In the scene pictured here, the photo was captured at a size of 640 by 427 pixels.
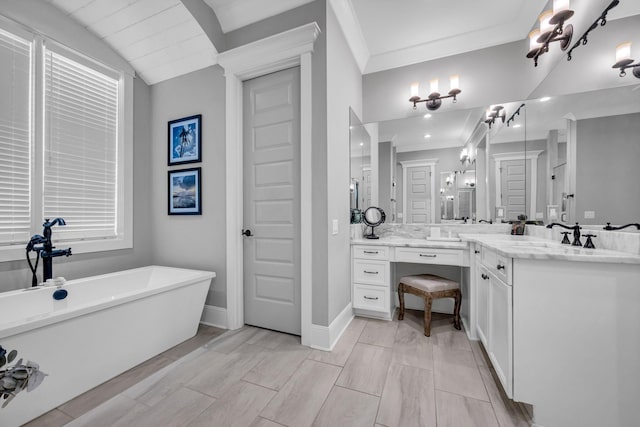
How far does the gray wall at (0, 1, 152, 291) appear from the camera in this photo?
1.97 metres

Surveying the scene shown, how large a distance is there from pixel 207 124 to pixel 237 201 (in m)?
0.88

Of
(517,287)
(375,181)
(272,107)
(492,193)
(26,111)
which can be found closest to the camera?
(517,287)

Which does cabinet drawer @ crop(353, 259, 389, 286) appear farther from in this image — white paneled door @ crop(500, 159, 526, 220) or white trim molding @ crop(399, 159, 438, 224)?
white paneled door @ crop(500, 159, 526, 220)

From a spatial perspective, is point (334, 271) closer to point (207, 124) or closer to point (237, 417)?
point (237, 417)

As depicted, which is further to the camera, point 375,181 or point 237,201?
point 375,181

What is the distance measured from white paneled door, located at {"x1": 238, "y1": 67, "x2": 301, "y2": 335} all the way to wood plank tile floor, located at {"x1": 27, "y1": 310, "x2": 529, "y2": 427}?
0.33 metres

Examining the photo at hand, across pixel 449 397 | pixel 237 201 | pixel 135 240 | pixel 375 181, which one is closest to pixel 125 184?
pixel 135 240

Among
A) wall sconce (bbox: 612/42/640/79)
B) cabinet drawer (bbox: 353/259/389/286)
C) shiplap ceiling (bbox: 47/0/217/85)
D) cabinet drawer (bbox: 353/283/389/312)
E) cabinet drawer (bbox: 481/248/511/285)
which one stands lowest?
cabinet drawer (bbox: 353/283/389/312)

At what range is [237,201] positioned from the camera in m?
2.48

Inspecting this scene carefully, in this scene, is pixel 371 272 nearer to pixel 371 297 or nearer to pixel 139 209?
pixel 371 297

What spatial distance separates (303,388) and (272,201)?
1.49 metres

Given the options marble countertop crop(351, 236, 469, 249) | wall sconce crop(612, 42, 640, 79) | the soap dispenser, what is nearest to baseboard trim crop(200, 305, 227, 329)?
marble countertop crop(351, 236, 469, 249)

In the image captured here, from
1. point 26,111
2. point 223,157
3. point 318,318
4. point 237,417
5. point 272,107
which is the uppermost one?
point 272,107

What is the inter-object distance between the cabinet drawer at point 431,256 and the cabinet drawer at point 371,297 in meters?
0.37
